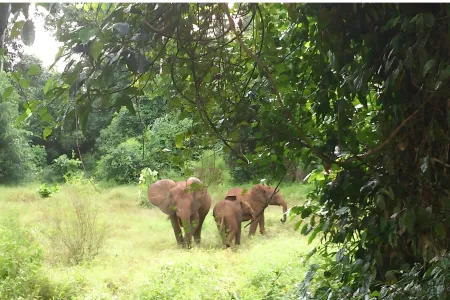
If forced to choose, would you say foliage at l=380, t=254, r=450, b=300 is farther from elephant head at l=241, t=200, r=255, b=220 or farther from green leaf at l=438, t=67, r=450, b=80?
elephant head at l=241, t=200, r=255, b=220

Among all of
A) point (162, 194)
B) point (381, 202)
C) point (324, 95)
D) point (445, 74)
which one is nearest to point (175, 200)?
point (162, 194)

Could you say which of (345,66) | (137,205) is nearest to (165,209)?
(137,205)

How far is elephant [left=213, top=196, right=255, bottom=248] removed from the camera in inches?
186

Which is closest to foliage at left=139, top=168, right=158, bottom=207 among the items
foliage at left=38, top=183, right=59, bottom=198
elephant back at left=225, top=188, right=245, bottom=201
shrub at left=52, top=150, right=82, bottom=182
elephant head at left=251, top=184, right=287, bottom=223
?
shrub at left=52, top=150, right=82, bottom=182

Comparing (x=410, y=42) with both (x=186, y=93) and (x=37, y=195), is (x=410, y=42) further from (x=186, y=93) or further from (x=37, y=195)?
(x=37, y=195)

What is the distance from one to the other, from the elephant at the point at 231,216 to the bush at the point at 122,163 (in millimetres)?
924

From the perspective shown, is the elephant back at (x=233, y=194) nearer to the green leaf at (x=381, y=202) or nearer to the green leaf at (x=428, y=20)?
the green leaf at (x=381, y=202)

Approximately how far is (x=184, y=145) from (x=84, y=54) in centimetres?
52

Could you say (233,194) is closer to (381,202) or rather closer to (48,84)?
(381,202)

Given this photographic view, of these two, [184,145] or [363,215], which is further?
[184,145]

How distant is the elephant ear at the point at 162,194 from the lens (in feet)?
16.7

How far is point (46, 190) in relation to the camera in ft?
19.5

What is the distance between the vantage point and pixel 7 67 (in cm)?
71

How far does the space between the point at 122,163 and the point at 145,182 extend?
1.17 feet
